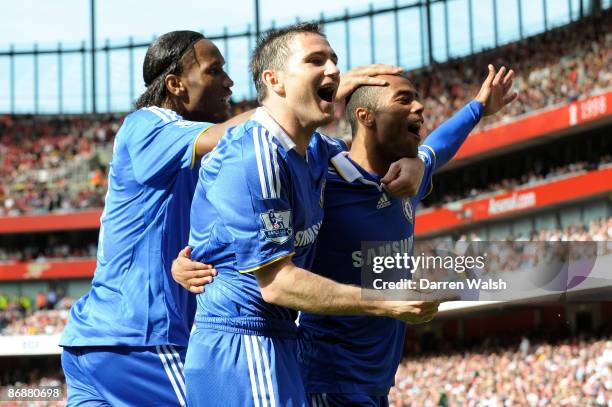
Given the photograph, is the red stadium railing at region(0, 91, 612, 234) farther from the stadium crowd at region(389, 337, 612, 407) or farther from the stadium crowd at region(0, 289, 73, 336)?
the stadium crowd at region(0, 289, 73, 336)

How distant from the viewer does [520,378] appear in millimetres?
20734

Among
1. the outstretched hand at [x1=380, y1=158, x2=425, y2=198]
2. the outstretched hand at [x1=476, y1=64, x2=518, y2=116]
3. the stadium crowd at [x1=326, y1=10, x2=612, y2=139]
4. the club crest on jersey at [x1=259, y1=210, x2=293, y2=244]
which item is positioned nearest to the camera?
the club crest on jersey at [x1=259, y1=210, x2=293, y2=244]

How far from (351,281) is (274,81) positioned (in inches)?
44.9

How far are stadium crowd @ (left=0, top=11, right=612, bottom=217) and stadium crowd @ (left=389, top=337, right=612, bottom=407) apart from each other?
29.2ft

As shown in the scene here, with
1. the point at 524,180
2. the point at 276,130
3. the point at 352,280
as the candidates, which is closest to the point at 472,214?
the point at 524,180

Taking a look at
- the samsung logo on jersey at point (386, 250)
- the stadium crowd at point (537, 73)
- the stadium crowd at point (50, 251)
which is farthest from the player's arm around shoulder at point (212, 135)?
the stadium crowd at point (50, 251)

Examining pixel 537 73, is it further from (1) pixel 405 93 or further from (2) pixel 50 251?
(1) pixel 405 93

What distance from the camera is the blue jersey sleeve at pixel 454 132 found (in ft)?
18.9

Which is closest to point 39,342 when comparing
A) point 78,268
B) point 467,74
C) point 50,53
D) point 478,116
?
point 78,268

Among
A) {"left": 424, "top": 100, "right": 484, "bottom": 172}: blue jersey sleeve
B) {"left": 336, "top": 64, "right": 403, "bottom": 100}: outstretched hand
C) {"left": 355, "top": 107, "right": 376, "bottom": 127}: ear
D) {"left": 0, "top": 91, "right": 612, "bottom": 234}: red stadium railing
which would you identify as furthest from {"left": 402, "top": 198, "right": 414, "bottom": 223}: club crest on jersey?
{"left": 0, "top": 91, "right": 612, "bottom": 234}: red stadium railing

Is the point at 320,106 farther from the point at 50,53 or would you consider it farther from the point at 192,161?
the point at 50,53

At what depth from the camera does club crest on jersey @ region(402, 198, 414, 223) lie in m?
4.95

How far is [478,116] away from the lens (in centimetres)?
593

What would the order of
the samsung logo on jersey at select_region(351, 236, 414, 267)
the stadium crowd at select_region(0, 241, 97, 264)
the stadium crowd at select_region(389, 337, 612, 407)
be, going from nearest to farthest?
1. the samsung logo on jersey at select_region(351, 236, 414, 267)
2. the stadium crowd at select_region(389, 337, 612, 407)
3. the stadium crowd at select_region(0, 241, 97, 264)
